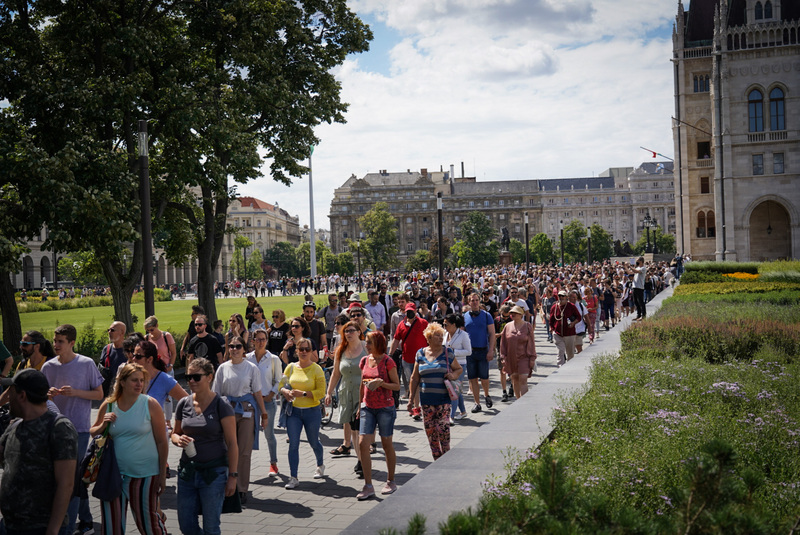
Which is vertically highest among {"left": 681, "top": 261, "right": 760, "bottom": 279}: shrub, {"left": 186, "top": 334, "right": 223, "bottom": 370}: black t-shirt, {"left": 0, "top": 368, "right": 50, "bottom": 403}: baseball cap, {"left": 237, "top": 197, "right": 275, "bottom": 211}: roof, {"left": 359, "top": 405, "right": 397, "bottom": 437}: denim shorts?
{"left": 237, "top": 197, "right": 275, "bottom": 211}: roof

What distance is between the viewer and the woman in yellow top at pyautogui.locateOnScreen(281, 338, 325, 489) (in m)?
8.12

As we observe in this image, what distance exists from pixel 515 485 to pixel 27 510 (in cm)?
334

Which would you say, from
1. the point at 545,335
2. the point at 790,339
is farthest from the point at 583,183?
the point at 790,339

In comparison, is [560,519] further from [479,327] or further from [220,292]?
[220,292]

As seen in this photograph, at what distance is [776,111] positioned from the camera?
4697cm

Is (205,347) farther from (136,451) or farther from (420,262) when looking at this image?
(420,262)

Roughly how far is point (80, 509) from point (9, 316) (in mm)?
11713

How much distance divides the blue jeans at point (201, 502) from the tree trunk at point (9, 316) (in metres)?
12.7

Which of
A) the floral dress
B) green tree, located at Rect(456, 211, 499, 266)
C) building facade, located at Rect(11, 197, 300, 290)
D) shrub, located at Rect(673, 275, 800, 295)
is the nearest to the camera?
the floral dress

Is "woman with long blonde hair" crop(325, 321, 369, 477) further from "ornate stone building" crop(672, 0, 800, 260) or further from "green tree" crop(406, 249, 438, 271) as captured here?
"green tree" crop(406, 249, 438, 271)

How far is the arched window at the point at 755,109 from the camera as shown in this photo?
47281 millimetres

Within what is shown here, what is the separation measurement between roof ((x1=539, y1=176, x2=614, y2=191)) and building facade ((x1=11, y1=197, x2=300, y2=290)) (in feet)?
201

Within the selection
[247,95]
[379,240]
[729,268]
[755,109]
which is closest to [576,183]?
[379,240]

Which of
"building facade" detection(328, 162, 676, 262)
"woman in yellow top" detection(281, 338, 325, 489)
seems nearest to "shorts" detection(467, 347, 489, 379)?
"woman in yellow top" detection(281, 338, 325, 489)
